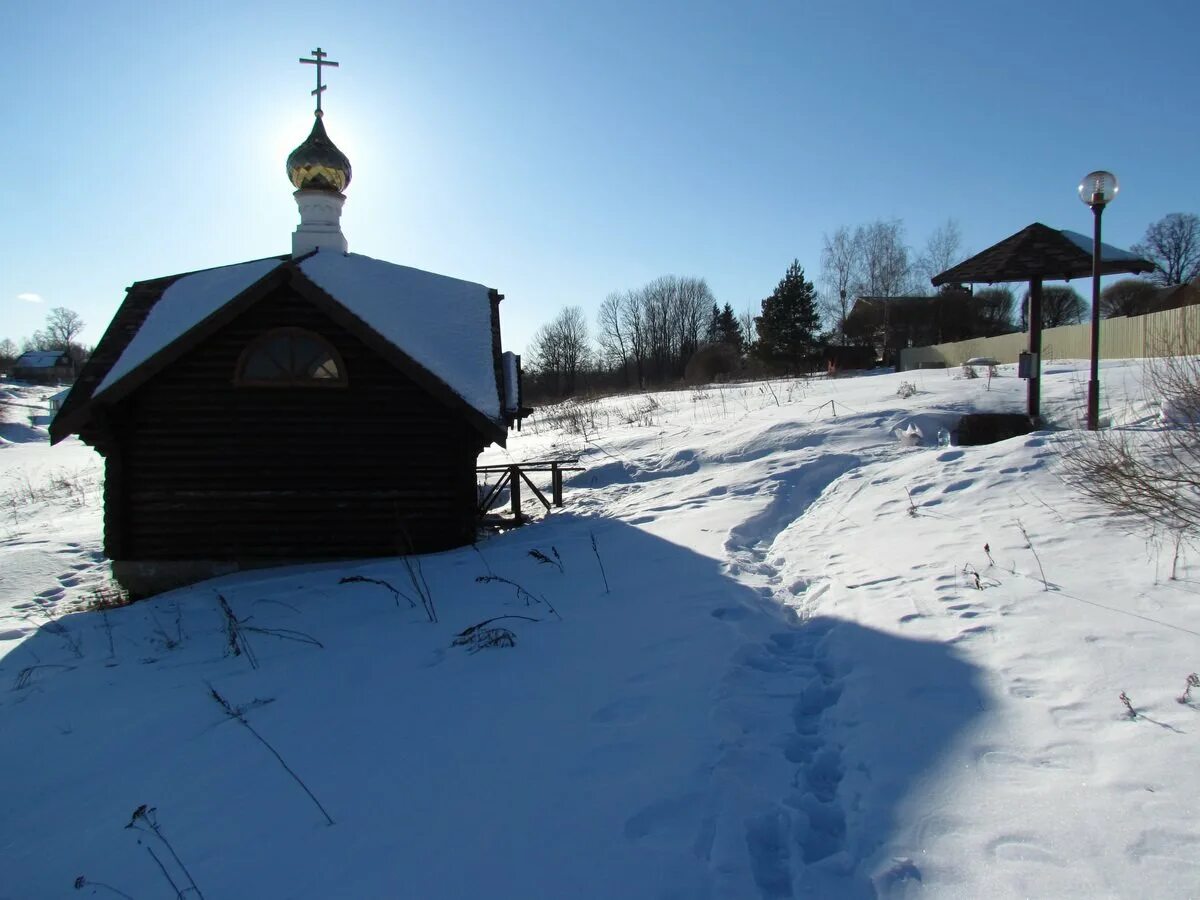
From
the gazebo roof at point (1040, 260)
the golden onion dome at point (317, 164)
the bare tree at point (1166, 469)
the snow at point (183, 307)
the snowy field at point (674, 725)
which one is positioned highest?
the golden onion dome at point (317, 164)

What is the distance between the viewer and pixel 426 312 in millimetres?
10789

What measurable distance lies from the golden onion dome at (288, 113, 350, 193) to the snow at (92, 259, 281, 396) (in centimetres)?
204

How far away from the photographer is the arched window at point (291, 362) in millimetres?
9266

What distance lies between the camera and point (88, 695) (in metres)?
5.40

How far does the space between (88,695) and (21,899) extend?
284 centimetres

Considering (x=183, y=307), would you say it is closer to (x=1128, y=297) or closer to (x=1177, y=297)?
(x=1177, y=297)

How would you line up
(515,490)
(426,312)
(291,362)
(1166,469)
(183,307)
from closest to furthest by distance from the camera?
1. (1166,469)
2. (291,362)
3. (183,307)
4. (426,312)
5. (515,490)

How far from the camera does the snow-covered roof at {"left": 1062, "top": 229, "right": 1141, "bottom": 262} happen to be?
962cm

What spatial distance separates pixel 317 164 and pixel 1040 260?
1233 cm

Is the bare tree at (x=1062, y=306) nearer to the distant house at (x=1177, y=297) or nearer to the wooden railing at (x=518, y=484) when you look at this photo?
the distant house at (x=1177, y=297)

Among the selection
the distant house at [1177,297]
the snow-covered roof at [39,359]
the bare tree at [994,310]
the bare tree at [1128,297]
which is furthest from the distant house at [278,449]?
the snow-covered roof at [39,359]

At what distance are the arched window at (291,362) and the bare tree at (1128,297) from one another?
4716 centimetres

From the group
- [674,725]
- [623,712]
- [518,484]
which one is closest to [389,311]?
[518,484]

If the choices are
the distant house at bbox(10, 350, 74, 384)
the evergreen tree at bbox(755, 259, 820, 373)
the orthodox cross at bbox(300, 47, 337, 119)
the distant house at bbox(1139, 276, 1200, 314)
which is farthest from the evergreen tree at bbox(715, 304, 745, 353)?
the distant house at bbox(10, 350, 74, 384)
